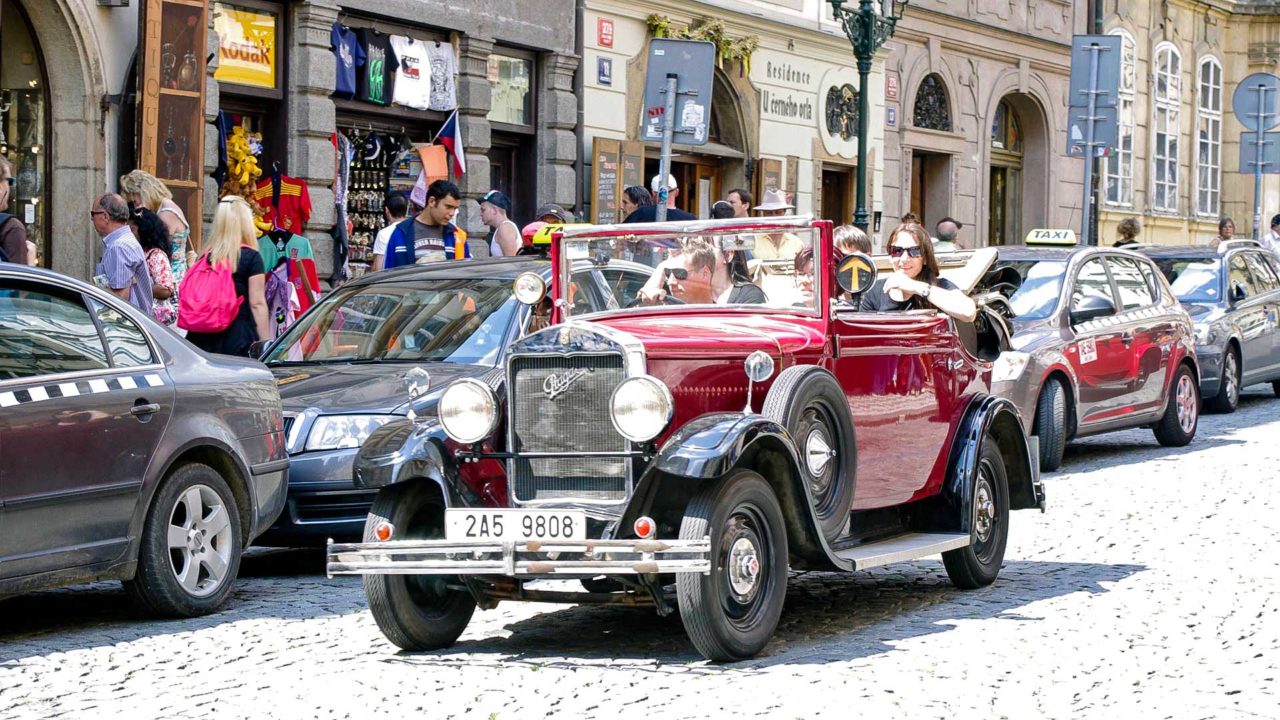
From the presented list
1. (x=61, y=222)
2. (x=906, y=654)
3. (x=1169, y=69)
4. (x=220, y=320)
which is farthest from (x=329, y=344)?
(x=1169, y=69)

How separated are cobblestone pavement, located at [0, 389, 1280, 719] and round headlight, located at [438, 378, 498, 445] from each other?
0.83 metres

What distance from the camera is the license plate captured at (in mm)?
7219

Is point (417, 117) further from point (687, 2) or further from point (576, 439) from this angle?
point (576, 439)

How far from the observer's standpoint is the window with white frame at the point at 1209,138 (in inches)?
1761

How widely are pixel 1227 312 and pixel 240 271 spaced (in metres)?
11.1

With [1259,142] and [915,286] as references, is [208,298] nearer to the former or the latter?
[915,286]

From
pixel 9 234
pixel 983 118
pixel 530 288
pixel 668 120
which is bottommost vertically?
pixel 530 288

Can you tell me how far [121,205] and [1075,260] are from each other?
708cm

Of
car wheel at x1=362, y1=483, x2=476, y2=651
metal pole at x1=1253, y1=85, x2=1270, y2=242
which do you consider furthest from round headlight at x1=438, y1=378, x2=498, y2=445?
metal pole at x1=1253, y1=85, x2=1270, y2=242

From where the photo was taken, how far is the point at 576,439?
7.66m

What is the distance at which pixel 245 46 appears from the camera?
18.7 meters

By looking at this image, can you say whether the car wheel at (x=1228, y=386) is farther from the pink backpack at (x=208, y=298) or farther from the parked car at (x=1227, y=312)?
the pink backpack at (x=208, y=298)

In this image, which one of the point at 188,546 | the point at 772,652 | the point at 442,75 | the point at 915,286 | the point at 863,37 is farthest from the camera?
the point at 863,37

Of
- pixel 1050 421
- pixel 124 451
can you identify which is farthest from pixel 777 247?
pixel 1050 421
